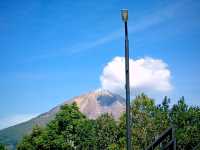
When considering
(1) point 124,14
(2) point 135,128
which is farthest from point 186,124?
(1) point 124,14

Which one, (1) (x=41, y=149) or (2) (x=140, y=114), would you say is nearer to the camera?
(2) (x=140, y=114)

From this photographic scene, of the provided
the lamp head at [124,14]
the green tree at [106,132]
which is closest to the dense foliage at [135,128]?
the green tree at [106,132]

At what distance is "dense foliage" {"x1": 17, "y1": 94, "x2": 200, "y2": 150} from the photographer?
216 feet

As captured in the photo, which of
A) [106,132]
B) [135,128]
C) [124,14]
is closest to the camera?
[124,14]

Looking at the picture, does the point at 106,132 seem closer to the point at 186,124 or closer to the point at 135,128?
the point at 186,124

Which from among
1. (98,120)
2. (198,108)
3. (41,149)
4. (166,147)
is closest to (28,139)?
(41,149)

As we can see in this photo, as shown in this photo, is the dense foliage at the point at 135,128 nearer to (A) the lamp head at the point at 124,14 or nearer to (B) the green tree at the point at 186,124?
(B) the green tree at the point at 186,124

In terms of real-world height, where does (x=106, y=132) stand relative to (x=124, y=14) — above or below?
Result: below

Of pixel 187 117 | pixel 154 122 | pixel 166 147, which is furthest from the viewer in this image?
pixel 187 117

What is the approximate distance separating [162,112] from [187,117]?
616cm

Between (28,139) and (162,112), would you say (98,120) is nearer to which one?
(28,139)

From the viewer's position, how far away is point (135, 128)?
6562cm

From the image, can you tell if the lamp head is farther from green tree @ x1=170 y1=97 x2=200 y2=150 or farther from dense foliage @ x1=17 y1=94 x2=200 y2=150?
green tree @ x1=170 y1=97 x2=200 y2=150

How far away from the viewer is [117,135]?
83.8 meters
